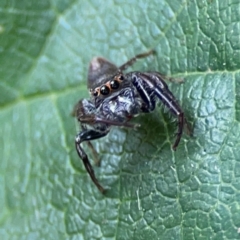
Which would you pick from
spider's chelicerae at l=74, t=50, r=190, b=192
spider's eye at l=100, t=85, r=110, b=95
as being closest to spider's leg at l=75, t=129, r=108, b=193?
spider's chelicerae at l=74, t=50, r=190, b=192

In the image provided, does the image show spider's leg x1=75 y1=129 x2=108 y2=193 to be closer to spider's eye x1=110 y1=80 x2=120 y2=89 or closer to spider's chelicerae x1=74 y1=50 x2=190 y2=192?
spider's chelicerae x1=74 y1=50 x2=190 y2=192

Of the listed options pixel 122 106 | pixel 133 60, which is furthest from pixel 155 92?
pixel 133 60

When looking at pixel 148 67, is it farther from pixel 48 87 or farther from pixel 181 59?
pixel 48 87

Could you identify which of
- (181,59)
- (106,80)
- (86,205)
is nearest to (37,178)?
(86,205)

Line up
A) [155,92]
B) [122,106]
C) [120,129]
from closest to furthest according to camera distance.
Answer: [155,92] → [122,106] → [120,129]

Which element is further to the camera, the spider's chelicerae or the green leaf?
the spider's chelicerae

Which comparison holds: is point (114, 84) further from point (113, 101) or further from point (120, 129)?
point (120, 129)
